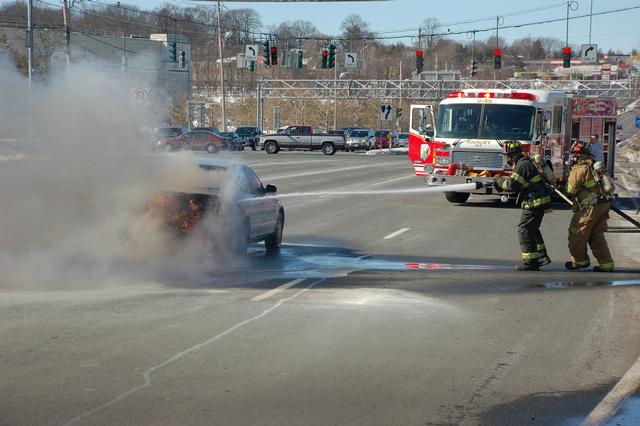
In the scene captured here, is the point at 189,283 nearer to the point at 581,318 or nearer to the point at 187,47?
the point at 581,318

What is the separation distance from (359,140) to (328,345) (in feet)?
218

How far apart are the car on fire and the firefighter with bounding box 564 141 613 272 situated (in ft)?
15.2

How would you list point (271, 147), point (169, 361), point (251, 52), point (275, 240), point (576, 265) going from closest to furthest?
point (169, 361) < point (576, 265) < point (275, 240) < point (251, 52) < point (271, 147)

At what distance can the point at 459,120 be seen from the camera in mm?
24266

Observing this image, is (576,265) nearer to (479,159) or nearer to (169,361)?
(169,361)

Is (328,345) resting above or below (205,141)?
below

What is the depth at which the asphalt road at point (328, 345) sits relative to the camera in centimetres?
605

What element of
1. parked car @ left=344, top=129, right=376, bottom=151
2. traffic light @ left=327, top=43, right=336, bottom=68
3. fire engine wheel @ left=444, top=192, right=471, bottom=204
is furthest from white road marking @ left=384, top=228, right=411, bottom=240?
parked car @ left=344, top=129, right=376, bottom=151

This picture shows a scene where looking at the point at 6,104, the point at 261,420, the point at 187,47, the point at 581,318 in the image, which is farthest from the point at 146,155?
the point at 187,47

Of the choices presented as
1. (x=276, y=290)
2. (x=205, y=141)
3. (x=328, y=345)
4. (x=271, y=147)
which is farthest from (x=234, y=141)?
(x=328, y=345)

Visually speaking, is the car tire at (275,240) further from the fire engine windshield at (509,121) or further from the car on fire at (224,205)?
the fire engine windshield at (509,121)

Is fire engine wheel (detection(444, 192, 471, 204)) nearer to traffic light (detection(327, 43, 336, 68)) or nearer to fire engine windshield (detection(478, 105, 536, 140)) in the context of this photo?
fire engine windshield (detection(478, 105, 536, 140))

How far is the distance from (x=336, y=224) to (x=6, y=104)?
28.8ft

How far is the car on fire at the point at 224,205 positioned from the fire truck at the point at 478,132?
33.7 feet
